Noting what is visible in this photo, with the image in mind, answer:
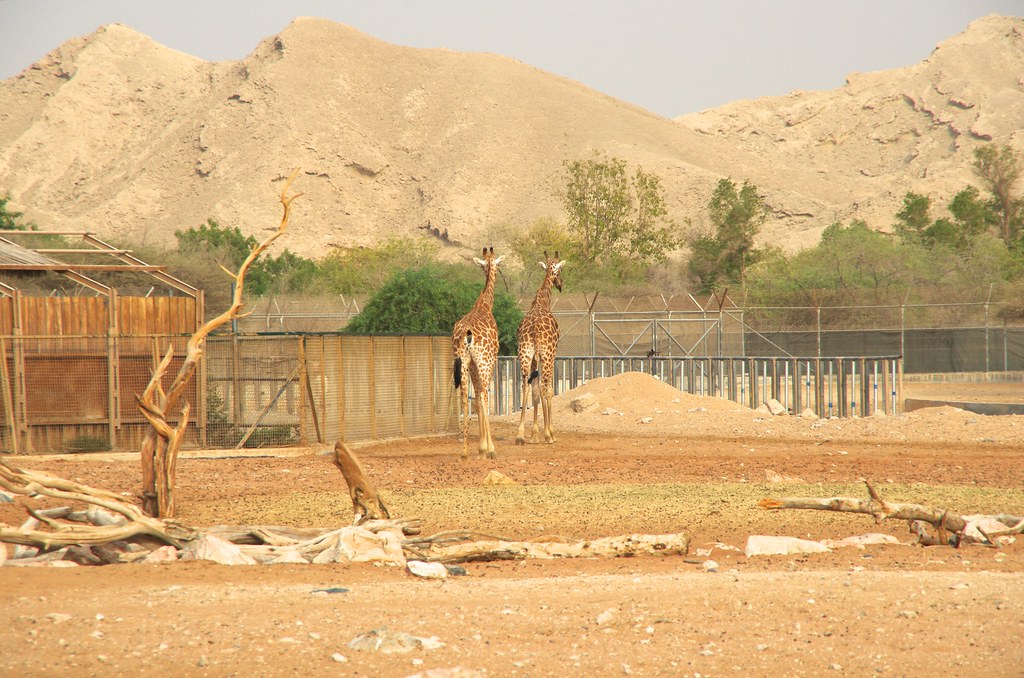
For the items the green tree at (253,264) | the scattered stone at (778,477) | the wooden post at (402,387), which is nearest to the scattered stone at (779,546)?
the scattered stone at (778,477)

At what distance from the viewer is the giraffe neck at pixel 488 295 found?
17516 mm

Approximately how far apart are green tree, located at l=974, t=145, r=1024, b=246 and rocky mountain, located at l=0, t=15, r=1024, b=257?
15945 millimetres

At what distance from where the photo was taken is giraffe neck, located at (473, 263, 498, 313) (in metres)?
17.5

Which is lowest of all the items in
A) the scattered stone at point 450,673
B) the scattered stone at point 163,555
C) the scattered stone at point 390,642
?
the scattered stone at point 163,555

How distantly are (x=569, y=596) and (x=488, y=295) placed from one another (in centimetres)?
1140

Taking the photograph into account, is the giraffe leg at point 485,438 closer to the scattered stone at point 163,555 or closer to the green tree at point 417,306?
the scattered stone at point 163,555

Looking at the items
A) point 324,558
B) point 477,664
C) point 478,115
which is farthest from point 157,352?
point 478,115

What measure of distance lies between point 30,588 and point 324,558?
7.35ft

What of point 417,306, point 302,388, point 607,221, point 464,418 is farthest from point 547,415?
point 607,221

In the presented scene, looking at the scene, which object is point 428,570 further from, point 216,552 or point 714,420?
point 714,420

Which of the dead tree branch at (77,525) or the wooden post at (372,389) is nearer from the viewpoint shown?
the dead tree branch at (77,525)

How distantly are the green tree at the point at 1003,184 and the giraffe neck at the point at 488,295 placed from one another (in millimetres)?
59110

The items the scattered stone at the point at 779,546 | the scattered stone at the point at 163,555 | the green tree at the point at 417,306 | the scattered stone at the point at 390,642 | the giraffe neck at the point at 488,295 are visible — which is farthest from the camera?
the green tree at the point at 417,306

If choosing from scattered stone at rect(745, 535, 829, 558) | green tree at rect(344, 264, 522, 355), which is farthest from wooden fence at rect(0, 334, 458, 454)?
scattered stone at rect(745, 535, 829, 558)
